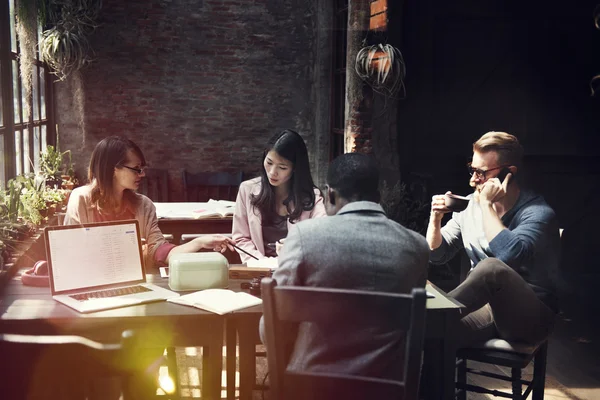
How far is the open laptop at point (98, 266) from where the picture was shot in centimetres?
266

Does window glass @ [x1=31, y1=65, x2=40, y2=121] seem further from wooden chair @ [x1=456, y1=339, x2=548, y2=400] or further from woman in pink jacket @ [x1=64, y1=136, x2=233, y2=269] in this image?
wooden chair @ [x1=456, y1=339, x2=548, y2=400]

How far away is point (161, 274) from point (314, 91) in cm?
492

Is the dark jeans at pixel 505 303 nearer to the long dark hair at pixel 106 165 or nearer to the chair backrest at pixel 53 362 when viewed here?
the chair backrest at pixel 53 362

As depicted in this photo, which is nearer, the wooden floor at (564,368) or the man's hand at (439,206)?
the man's hand at (439,206)

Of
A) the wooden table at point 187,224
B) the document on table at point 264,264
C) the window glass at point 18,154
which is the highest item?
the window glass at point 18,154

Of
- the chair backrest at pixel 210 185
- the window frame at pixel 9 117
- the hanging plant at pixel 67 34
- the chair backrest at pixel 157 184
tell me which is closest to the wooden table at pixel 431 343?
the window frame at pixel 9 117

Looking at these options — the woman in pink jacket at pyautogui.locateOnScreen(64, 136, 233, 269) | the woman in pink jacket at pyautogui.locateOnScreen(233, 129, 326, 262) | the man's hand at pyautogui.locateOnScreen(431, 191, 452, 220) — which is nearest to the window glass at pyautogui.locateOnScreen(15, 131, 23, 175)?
the woman in pink jacket at pyautogui.locateOnScreen(64, 136, 233, 269)

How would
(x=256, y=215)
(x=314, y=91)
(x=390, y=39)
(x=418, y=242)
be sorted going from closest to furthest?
(x=418, y=242)
(x=256, y=215)
(x=390, y=39)
(x=314, y=91)

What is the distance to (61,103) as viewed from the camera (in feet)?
23.4

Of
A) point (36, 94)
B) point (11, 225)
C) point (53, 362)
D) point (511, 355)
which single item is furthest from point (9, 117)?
point (511, 355)

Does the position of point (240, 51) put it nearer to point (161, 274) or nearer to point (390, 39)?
point (390, 39)

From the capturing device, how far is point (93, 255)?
278 centimetres

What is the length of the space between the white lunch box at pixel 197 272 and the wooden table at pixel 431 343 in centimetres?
26

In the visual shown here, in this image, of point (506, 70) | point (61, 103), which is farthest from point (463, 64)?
point (61, 103)
